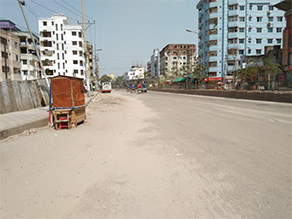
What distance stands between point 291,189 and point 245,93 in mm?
21378

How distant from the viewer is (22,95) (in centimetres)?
1309

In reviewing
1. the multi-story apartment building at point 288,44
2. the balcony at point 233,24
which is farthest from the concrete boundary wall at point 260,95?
the balcony at point 233,24

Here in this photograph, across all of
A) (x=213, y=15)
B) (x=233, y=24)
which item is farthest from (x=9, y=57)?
(x=233, y=24)

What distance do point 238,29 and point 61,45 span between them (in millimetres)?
49691

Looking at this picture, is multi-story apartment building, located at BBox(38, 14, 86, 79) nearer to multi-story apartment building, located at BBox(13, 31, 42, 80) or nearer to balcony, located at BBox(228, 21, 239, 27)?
multi-story apartment building, located at BBox(13, 31, 42, 80)

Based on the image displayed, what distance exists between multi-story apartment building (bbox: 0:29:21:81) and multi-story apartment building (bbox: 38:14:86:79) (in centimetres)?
1445

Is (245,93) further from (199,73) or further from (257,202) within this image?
(199,73)

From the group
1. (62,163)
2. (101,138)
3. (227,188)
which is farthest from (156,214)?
(101,138)

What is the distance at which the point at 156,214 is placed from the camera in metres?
2.56

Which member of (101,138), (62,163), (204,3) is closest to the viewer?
(62,163)

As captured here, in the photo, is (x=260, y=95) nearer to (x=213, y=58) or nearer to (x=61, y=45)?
(x=213, y=58)

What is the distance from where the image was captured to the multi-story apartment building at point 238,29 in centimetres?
5688

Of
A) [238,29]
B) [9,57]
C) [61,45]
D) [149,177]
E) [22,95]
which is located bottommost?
[149,177]

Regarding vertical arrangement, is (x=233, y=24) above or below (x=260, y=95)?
above
